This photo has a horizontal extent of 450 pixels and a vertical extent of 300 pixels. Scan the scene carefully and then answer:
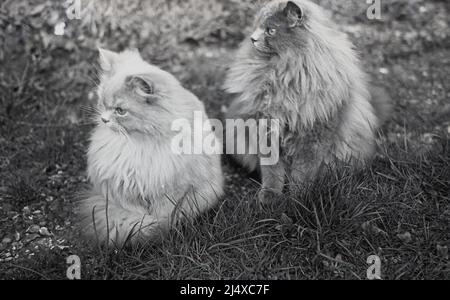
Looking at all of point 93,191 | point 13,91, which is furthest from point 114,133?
point 13,91

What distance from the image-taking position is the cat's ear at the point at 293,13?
337 cm

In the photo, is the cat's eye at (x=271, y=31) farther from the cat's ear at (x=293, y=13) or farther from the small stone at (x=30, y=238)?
the small stone at (x=30, y=238)

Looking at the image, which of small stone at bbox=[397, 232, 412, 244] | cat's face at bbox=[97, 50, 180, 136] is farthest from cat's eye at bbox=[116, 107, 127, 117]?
small stone at bbox=[397, 232, 412, 244]

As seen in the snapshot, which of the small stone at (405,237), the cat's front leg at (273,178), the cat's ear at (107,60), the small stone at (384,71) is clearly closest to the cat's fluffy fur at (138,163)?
the cat's ear at (107,60)

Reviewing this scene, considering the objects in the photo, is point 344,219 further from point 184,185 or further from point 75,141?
point 75,141

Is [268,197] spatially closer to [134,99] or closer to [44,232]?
[134,99]

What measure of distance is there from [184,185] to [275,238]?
0.72 meters

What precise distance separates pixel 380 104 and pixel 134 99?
7.57 feet

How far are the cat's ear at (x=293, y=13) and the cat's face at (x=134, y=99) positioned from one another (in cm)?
92

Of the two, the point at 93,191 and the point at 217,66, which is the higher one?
the point at 217,66

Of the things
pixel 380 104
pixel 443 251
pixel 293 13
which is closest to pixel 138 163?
pixel 293 13

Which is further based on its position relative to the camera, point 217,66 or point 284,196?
point 217,66
